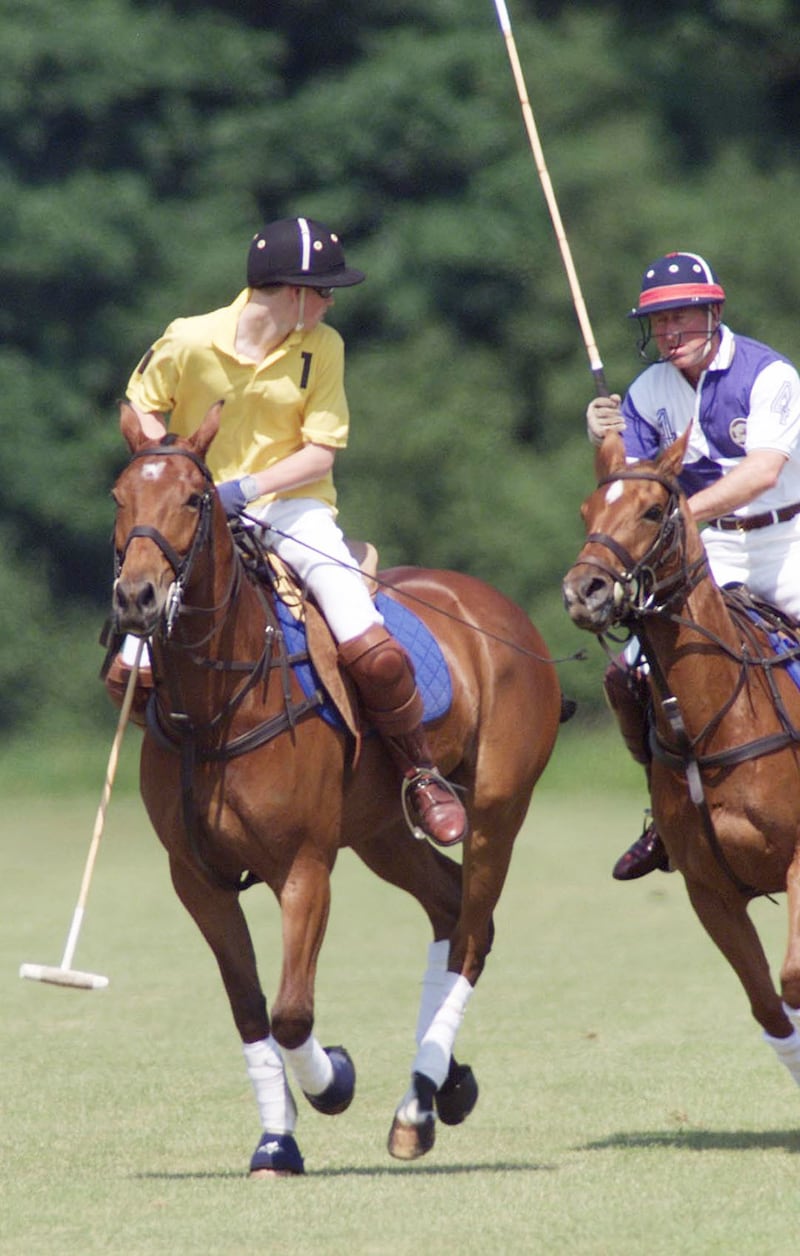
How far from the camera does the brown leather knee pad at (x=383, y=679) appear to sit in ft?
21.8

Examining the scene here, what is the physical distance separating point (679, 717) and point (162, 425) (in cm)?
180

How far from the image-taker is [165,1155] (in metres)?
6.93

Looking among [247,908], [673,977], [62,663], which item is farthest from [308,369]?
[62,663]

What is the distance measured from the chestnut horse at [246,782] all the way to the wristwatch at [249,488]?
7.5 inches

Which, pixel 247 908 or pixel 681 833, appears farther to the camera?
pixel 247 908

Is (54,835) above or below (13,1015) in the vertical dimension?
below

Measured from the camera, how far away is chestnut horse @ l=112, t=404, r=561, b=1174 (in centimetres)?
599

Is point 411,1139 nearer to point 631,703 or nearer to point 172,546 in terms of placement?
point 631,703

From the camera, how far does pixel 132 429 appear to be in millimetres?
6258

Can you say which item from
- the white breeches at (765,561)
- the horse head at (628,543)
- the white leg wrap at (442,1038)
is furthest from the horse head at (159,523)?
the white leg wrap at (442,1038)

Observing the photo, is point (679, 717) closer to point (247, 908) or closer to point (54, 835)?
point (247, 908)

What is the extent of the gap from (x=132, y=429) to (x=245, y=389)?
60 centimetres

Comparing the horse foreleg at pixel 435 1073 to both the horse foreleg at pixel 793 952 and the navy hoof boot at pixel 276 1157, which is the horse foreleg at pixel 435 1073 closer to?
the navy hoof boot at pixel 276 1157

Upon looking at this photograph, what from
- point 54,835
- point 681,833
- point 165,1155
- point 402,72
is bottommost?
point 54,835
